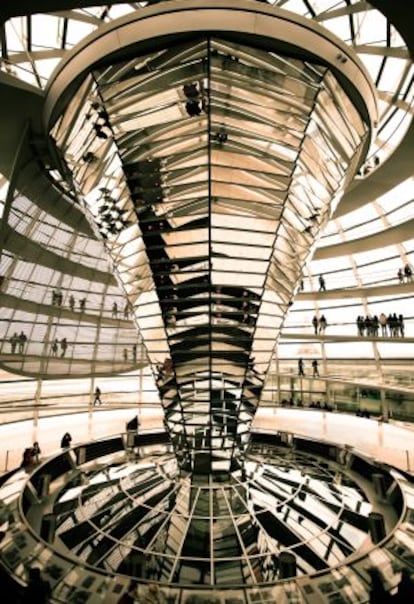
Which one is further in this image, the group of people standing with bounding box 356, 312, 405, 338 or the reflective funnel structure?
the group of people standing with bounding box 356, 312, 405, 338

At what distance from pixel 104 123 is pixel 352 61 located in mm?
4585

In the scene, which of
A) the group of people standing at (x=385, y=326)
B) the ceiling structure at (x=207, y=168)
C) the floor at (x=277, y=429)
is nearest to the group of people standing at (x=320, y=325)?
the group of people standing at (x=385, y=326)

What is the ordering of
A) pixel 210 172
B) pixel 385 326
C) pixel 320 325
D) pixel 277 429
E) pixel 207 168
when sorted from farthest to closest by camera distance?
pixel 320 325 < pixel 385 326 < pixel 277 429 < pixel 207 168 < pixel 210 172

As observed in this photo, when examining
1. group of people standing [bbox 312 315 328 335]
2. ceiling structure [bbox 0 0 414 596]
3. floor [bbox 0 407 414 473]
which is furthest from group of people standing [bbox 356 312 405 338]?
ceiling structure [bbox 0 0 414 596]

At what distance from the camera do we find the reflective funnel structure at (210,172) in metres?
6.38

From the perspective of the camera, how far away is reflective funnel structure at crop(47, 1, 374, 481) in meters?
6.38

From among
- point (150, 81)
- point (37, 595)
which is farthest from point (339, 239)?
point (37, 595)

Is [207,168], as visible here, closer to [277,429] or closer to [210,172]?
[210,172]

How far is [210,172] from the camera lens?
7.48 meters

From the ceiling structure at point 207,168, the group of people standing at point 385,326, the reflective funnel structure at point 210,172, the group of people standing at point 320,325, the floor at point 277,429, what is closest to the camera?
the reflective funnel structure at point 210,172

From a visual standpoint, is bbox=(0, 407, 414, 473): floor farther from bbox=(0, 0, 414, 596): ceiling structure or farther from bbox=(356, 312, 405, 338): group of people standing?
bbox=(356, 312, 405, 338): group of people standing

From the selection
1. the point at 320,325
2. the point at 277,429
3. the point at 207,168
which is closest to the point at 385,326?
the point at 320,325

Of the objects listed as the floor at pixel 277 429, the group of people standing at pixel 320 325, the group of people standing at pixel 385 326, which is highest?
the group of people standing at pixel 320 325

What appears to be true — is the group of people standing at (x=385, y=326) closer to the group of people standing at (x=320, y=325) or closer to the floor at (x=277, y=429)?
the group of people standing at (x=320, y=325)
